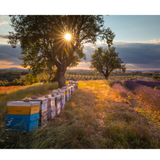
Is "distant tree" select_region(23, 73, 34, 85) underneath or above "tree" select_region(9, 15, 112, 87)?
underneath

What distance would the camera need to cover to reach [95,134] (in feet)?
12.4

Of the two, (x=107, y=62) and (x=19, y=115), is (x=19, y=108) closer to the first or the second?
(x=19, y=115)

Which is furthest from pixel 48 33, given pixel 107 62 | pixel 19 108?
pixel 107 62

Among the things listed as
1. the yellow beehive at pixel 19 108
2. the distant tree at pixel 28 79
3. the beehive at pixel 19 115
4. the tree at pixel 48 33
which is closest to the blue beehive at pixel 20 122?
the beehive at pixel 19 115

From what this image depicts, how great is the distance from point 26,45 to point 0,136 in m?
10.4

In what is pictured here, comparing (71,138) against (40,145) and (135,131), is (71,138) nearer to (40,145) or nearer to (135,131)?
(40,145)

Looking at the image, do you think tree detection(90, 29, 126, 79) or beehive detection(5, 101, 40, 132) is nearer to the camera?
beehive detection(5, 101, 40, 132)

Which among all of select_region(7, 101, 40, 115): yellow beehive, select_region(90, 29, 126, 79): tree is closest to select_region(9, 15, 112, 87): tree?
select_region(7, 101, 40, 115): yellow beehive

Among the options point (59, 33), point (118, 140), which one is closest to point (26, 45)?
point (59, 33)

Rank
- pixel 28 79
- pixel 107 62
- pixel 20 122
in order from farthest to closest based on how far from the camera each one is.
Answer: pixel 28 79, pixel 107 62, pixel 20 122

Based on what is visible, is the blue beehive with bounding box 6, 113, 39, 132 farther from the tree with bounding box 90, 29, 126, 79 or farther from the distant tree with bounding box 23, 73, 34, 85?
the distant tree with bounding box 23, 73, 34, 85

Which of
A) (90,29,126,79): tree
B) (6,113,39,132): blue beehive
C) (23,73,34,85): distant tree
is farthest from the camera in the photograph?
(23,73,34,85): distant tree

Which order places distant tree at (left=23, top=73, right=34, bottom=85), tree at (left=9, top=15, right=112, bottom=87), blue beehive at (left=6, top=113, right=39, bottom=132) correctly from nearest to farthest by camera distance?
blue beehive at (left=6, top=113, right=39, bottom=132)
tree at (left=9, top=15, right=112, bottom=87)
distant tree at (left=23, top=73, right=34, bottom=85)

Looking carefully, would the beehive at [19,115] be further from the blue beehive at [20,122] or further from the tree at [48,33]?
the tree at [48,33]
